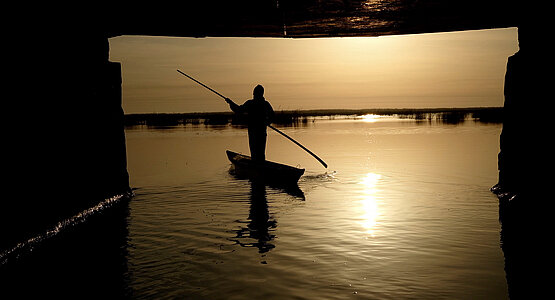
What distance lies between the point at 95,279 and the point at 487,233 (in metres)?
5.71

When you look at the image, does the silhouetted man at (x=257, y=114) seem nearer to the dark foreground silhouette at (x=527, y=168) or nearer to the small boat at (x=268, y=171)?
the small boat at (x=268, y=171)

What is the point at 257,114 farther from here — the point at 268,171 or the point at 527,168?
the point at 527,168

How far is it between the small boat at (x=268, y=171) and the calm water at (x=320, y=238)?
1.46ft

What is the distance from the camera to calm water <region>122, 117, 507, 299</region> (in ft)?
18.5

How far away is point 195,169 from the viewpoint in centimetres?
1908

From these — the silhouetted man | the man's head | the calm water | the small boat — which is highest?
the man's head

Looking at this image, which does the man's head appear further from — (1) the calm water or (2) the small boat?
(1) the calm water

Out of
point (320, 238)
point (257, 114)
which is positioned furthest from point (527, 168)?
point (257, 114)

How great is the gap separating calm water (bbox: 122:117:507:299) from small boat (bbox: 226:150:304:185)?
44cm

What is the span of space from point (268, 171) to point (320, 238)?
6657 mm

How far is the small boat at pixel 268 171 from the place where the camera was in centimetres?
1343

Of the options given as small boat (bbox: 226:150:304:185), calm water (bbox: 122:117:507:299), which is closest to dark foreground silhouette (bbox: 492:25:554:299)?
calm water (bbox: 122:117:507:299)

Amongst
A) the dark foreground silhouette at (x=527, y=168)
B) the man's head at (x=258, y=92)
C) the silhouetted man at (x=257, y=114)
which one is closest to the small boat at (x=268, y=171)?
the silhouetted man at (x=257, y=114)

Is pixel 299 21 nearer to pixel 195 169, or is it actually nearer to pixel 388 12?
pixel 388 12
